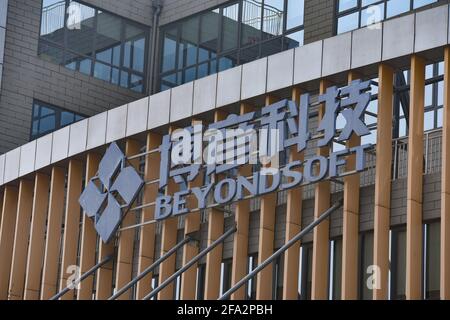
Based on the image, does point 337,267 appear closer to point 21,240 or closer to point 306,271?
point 306,271

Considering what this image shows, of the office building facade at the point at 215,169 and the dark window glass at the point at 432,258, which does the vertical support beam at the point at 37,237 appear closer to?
the office building facade at the point at 215,169

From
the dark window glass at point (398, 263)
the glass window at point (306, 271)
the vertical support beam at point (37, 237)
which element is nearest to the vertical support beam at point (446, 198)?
the dark window glass at point (398, 263)

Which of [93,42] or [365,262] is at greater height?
[93,42]

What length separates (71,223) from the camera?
34.6 m

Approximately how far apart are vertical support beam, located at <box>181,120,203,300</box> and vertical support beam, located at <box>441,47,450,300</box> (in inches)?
283

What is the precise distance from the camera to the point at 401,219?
26.5 meters

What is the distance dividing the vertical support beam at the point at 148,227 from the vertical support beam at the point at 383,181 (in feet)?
24.0

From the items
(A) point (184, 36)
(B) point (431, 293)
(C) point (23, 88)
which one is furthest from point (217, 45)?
(B) point (431, 293)

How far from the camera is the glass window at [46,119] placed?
3978cm

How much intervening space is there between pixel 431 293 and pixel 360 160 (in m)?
2.98

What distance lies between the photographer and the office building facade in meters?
26.6

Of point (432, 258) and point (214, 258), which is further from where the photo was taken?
point (214, 258)

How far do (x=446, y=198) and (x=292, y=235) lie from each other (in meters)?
4.08

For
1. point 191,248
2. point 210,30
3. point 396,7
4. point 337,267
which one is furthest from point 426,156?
point 210,30
